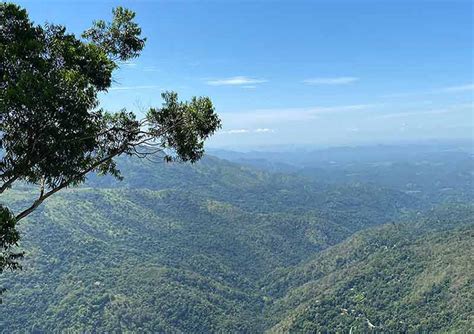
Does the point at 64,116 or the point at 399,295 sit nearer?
the point at 64,116

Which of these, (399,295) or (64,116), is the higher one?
(64,116)

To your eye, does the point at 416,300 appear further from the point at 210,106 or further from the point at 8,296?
the point at 8,296

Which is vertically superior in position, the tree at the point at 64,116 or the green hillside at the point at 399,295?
the tree at the point at 64,116

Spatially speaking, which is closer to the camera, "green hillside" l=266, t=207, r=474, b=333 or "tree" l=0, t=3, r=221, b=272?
"tree" l=0, t=3, r=221, b=272

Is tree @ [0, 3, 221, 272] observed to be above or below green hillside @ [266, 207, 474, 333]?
above

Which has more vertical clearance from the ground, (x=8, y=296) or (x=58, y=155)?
(x=58, y=155)

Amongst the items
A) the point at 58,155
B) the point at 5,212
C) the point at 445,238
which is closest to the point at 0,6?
the point at 58,155

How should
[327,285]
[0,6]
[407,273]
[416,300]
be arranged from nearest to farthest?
[0,6], [416,300], [407,273], [327,285]

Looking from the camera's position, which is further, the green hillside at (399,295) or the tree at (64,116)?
the green hillside at (399,295)
